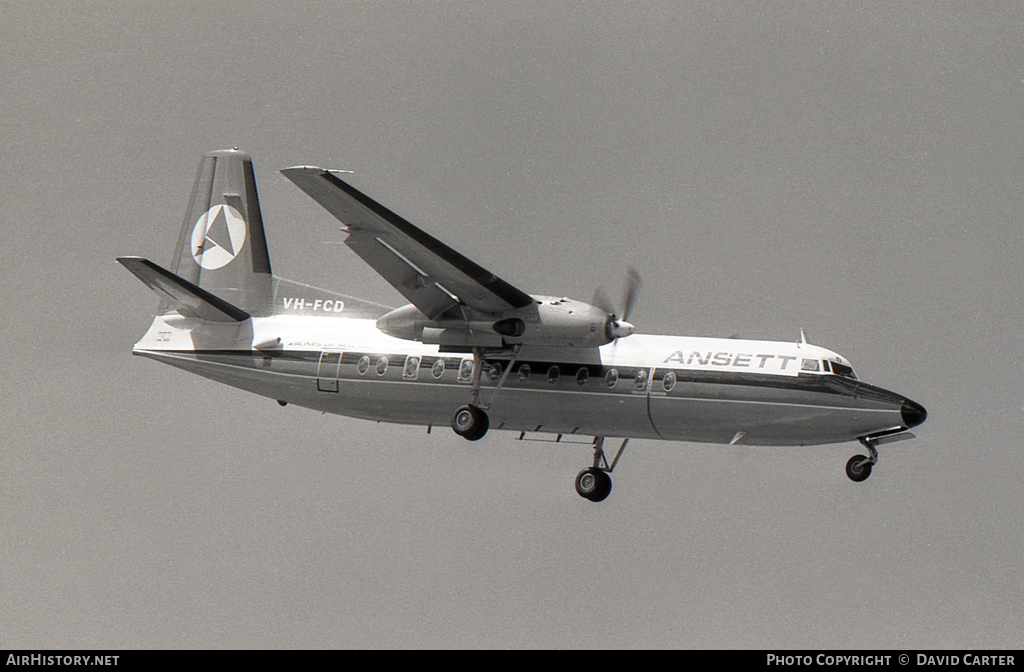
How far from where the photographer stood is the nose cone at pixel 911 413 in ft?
72.7

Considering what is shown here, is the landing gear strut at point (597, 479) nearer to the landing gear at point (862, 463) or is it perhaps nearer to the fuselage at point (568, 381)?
the fuselage at point (568, 381)

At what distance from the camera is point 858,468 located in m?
22.3

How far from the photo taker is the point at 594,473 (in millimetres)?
26344

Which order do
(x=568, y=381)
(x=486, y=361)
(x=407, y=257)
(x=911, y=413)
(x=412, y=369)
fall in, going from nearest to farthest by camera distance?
(x=911, y=413) < (x=407, y=257) < (x=568, y=381) < (x=486, y=361) < (x=412, y=369)

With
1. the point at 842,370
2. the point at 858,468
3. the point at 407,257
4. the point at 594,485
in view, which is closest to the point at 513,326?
the point at 407,257

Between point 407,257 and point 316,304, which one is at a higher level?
point 407,257

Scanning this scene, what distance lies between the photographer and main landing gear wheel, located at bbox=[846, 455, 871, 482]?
22.2 metres

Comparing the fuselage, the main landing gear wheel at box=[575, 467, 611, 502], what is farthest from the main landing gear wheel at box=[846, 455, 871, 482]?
the main landing gear wheel at box=[575, 467, 611, 502]

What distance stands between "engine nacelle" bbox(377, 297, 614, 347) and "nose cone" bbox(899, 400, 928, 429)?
17.0ft

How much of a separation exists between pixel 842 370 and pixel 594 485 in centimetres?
581

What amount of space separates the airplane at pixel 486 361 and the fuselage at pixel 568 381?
0.03 meters

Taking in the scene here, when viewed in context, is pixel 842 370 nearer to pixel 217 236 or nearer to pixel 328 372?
pixel 328 372
